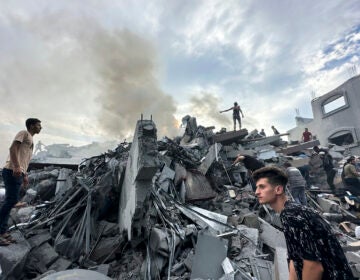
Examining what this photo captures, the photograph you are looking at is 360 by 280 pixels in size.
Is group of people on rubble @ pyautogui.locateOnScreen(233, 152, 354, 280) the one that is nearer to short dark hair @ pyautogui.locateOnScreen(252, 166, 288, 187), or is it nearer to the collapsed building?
short dark hair @ pyautogui.locateOnScreen(252, 166, 288, 187)

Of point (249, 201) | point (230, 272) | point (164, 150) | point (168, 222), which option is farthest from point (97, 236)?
point (249, 201)

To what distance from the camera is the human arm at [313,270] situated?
1.47m

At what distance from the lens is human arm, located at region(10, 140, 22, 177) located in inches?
133

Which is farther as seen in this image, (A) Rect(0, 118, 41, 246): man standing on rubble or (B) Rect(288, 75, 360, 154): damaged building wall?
(B) Rect(288, 75, 360, 154): damaged building wall

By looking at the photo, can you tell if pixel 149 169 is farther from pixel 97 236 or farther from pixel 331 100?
pixel 331 100

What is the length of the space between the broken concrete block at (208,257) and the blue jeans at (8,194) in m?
3.08

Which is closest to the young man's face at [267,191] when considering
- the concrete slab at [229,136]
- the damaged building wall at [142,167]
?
the damaged building wall at [142,167]

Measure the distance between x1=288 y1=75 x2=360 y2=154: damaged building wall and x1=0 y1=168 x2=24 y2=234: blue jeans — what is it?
18369 millimetres

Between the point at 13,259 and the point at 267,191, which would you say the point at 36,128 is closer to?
the point at 13,259

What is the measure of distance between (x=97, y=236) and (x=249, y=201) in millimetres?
4519

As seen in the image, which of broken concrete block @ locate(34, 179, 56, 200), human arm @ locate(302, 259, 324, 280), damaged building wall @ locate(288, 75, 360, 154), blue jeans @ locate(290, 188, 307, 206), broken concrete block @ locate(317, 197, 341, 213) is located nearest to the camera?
human arm @ locate(302, 259, 324, 280)

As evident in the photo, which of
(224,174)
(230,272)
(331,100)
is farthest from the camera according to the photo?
(331,100)

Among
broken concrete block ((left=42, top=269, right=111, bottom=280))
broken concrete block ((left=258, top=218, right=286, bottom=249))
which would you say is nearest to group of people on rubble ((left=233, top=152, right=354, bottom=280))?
broken concrete block ((left=42, top=269, right=111, bottom=280))

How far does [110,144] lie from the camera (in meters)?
25.2
